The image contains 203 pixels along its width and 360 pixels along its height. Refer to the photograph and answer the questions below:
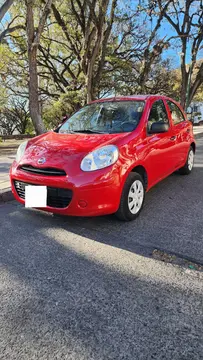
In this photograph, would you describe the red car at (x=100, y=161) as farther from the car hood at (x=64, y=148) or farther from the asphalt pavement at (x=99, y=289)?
the asphalt pavement at (x=99, y=289)

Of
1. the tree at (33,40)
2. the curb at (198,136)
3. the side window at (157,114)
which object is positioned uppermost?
the tree at (33,40)

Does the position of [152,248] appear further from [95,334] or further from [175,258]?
[95,334]

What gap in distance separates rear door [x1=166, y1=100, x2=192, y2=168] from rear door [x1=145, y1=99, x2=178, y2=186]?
21 centimetres

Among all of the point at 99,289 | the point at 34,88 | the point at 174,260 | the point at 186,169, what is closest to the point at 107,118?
the point at 174,260

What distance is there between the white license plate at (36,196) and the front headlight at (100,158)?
1.73 ft

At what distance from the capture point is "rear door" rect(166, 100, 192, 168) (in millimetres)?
4425

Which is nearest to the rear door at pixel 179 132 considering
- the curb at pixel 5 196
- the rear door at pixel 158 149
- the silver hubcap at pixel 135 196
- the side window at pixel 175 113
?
the side window at pixel 175 113

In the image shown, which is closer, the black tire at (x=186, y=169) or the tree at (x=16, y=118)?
the black tire at (x=186, y=169)

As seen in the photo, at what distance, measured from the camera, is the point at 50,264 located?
7.62 feet

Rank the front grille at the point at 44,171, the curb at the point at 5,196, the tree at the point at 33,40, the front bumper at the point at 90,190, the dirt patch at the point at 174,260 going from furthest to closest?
the tree at the point at 33,40, the curb at the point at 5,196, the front grille at the point at 44,171, the front bumper at the point at 90,190, the dirt patch at the point at 174,260

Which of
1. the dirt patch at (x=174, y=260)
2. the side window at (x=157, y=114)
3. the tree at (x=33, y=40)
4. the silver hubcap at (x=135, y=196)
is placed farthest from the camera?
the tree at (x=33, y=40)

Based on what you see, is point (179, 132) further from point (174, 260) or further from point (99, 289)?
point (99, 289)

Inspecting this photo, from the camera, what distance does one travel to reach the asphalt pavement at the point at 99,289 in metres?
1.51

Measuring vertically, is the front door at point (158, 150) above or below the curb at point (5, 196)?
above
